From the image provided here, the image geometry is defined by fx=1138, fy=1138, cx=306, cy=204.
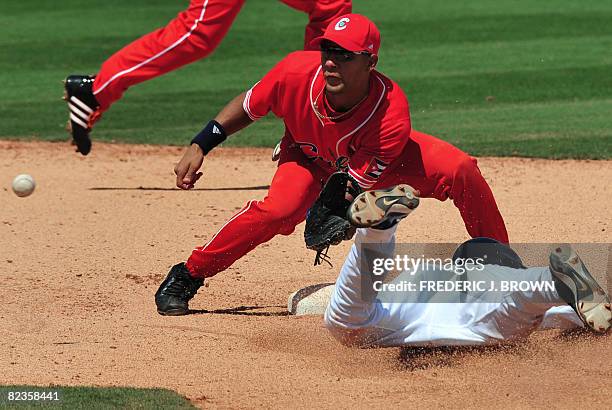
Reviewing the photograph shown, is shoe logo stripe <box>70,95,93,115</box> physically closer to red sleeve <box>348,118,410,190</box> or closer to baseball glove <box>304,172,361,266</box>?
red sleeve <box>348,118,410,190</box>

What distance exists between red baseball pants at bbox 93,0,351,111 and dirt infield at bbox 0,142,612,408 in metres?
1.04

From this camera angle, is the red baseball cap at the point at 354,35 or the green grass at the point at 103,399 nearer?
the green grass at the point at 103,399

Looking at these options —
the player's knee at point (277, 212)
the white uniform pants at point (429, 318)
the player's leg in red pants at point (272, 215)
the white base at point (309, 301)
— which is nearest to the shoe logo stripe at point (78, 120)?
the player's leg in red pants at point (272, 215)

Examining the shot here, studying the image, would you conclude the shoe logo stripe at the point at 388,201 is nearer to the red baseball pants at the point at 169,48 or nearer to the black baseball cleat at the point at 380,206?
the black baseball cleat at the point at 380,206

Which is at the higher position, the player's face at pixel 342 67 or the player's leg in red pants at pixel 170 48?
the player's face at pixel 342 67

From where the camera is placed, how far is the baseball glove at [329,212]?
189 inches

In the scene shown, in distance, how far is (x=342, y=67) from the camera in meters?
5.09

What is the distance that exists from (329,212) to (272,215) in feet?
2.04

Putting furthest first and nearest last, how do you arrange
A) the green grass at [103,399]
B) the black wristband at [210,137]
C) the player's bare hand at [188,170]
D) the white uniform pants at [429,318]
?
the black wristband at [210,137], the player's bare hand at [188,170], the white uniform pants at [429,318], the green grass at [103,399]

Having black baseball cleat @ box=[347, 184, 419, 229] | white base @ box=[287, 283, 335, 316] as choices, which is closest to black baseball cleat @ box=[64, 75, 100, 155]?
white base @ box=[287, 283, 335, 316]

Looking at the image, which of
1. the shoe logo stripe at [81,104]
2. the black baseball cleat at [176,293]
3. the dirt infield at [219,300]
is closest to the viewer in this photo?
the dirt infield at [219,300]

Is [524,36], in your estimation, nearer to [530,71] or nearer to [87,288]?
[530,71]

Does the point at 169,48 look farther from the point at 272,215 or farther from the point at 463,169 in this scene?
the point at 463,169

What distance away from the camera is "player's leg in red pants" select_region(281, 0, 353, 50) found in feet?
23.5
